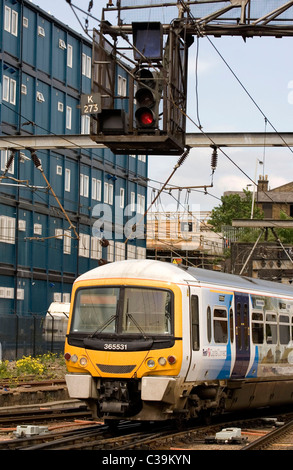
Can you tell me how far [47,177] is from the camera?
4775cm

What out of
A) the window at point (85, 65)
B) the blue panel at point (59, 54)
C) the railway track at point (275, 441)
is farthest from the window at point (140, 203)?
the railway track at point (275, 441)

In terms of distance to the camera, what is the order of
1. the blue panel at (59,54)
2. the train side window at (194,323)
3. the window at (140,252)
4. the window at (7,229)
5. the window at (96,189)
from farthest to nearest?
the window at (140,252), the window at (96,189), the blue panel at (59,54), the window at (7,229), the train side window at (194,323)

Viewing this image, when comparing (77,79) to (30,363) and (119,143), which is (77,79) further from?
(119,143)

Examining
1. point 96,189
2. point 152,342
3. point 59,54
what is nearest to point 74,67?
point 59,54

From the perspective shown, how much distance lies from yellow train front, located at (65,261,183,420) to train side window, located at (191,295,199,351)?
22.4 inches

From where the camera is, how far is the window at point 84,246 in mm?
52312

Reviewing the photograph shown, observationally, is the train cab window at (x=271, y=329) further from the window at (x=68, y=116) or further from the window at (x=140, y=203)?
the window at (x=140, y=203)

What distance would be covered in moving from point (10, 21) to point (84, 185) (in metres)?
11.7

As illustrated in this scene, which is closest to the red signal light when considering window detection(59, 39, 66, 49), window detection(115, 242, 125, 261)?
window detection(59, 39, 66, 49)

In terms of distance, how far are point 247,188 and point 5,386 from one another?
67.3m

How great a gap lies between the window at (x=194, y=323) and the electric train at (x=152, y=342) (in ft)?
0.06

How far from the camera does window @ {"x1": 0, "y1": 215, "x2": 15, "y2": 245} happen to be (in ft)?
144

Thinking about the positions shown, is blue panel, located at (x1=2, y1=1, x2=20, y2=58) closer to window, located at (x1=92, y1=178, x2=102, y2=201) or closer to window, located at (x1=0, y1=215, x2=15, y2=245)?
window, located at (x1=0, y1=215, x2=15, y2=245)

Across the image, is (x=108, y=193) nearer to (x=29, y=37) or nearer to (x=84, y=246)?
(x=84, y=246)
